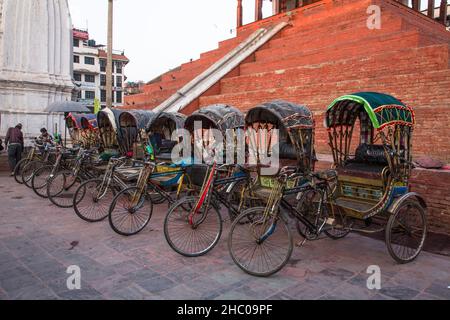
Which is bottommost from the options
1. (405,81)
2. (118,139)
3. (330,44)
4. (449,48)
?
(118,139)

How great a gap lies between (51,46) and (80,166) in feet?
28.3

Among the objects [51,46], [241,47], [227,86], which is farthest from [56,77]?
[241,47]

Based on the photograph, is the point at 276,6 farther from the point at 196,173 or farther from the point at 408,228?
the point at 408,228

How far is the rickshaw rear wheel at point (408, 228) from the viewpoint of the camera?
4.41 m

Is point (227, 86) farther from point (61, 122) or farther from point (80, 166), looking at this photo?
point (80, 166)

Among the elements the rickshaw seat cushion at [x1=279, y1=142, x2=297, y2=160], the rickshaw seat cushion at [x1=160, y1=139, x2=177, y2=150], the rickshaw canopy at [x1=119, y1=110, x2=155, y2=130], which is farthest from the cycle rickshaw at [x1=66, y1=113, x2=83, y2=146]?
the rickshaw seat cushion at [x1=279, y1=142, x2=297, y2=160]

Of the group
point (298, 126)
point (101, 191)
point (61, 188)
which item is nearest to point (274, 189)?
point (298, 126)

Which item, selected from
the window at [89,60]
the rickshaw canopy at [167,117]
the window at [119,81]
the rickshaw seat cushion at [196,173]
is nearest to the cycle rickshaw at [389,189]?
the rickshaw seat cushion at [196,173]

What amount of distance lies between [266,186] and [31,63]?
1180 cm

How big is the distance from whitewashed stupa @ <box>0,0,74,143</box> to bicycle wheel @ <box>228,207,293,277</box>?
11.7m

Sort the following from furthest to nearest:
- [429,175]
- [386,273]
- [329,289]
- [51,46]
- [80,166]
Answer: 1. [51,46]
2. [80,166]
3. [429,175]
4. [386,273]
5. [329,289]

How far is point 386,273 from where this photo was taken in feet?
13.7

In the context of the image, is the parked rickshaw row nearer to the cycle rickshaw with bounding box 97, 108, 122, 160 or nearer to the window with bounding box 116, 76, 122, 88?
the cycle rickshaw with bounding box 97, 108, 122, 160

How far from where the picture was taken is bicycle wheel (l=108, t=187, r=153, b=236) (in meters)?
5.44
